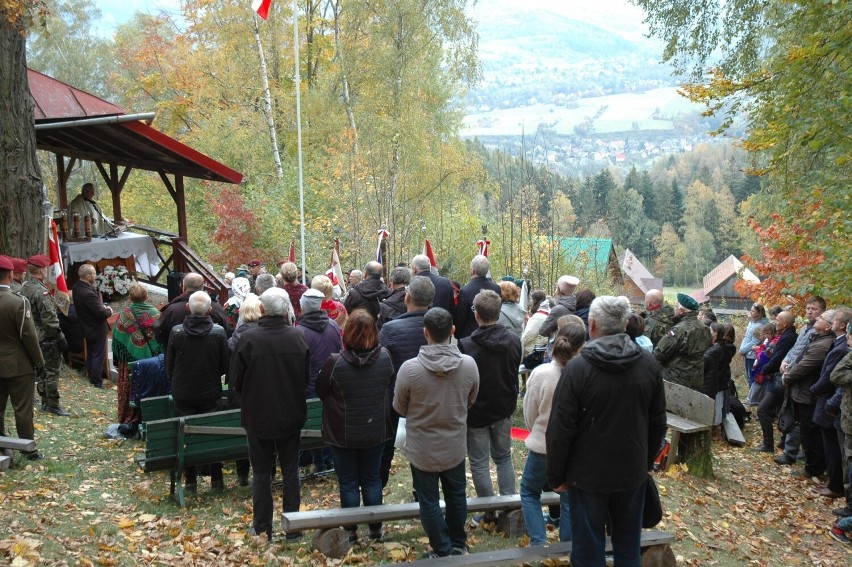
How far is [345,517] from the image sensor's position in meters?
4.82

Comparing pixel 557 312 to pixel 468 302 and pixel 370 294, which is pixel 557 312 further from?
pixel 370 294

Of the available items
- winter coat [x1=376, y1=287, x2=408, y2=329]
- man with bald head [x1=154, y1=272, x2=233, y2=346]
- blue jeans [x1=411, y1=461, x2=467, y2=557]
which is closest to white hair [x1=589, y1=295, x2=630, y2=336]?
blue jeans [x1=411, y1=461, x2=467, y2=557]

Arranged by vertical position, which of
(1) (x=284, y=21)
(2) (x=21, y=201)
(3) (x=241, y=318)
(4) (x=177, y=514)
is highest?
(1) (x=284, y=21)

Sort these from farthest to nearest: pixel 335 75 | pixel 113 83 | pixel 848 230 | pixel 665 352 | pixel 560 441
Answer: pixel 113 83 → pixel 335 75 → pixel 848 230 → pixel 665 352 → pixel 560 441

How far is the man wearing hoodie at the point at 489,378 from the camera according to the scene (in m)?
5.19

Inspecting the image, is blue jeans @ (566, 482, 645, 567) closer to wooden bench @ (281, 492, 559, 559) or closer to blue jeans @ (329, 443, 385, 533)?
wooden bench @ (281, 492, 559, 559)

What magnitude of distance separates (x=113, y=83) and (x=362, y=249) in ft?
80.2

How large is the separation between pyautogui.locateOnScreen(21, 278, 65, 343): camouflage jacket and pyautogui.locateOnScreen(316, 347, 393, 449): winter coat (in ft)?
15.0

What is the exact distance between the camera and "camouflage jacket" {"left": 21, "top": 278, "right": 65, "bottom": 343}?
26.2 ft

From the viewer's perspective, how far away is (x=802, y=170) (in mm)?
14758

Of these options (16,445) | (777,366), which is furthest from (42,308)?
(777,366)

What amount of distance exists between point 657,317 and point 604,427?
527 cm

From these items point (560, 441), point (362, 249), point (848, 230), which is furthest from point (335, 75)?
point (560, 441)

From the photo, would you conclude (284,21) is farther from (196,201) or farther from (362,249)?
(362,249)
